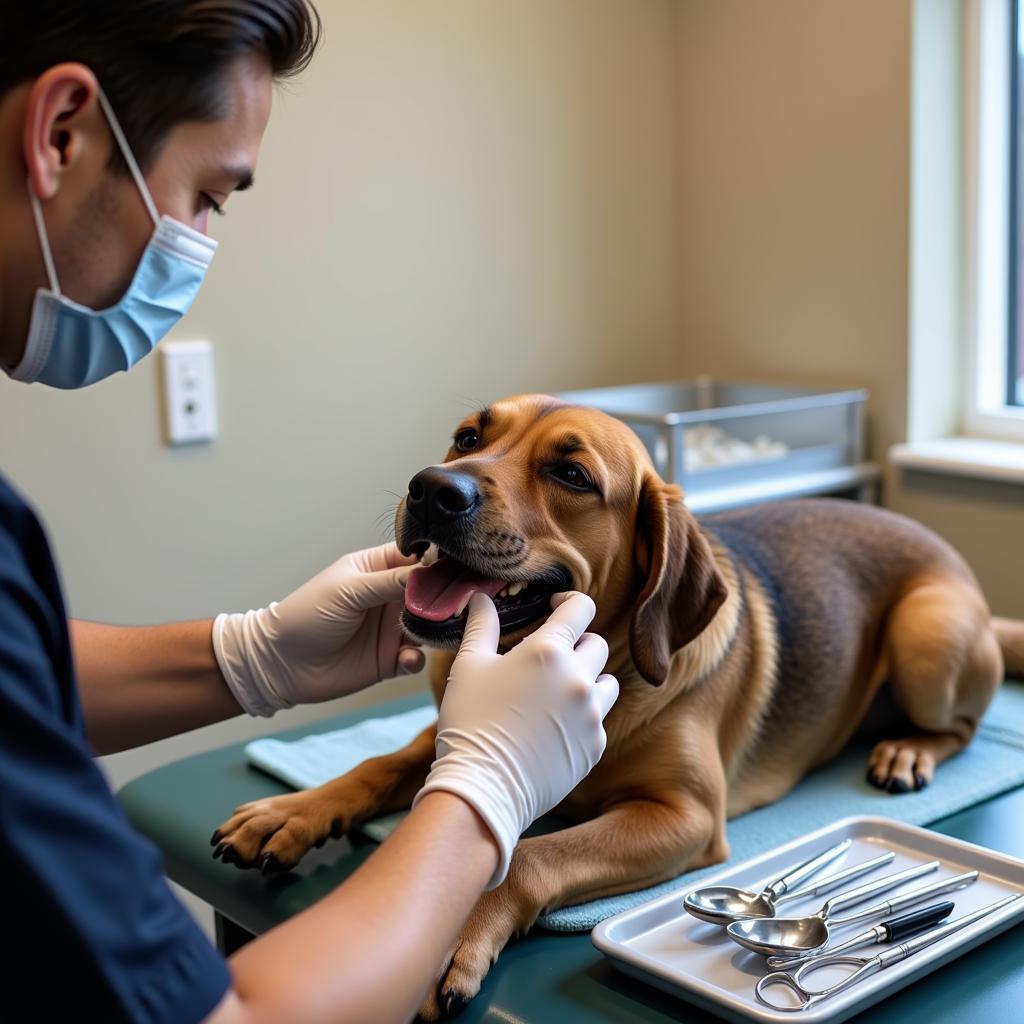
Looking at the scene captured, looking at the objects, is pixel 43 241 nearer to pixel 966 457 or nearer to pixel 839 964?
pixel 839 964

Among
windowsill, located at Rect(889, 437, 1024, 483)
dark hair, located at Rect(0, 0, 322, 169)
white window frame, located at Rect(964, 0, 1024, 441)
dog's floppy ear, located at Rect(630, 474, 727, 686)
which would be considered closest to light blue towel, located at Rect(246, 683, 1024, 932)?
dog's floppy ear, located at Rect(630, 474, 727, 686)

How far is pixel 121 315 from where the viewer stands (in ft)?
3.42

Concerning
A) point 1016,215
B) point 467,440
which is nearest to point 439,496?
point 467,440

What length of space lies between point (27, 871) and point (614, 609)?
786 millimetres

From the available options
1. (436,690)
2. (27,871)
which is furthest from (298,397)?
(27,871)

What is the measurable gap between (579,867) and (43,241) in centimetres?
75

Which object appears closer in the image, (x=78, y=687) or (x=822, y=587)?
(x=78, y=687)

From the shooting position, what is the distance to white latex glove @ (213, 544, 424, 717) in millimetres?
1358

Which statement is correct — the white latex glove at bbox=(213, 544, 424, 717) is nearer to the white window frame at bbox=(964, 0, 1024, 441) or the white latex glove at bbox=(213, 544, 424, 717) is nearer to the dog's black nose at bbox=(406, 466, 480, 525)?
the dog's black nose at bbox=(406, 466, 480, 525)

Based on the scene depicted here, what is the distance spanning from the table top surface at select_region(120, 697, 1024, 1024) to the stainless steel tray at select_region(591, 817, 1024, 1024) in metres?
0.02

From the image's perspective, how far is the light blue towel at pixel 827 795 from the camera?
4.18 feet

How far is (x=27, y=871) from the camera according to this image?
0.68 m

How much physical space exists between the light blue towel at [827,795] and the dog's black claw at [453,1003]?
0.52 ft

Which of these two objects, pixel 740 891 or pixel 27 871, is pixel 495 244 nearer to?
pixel 740 891
